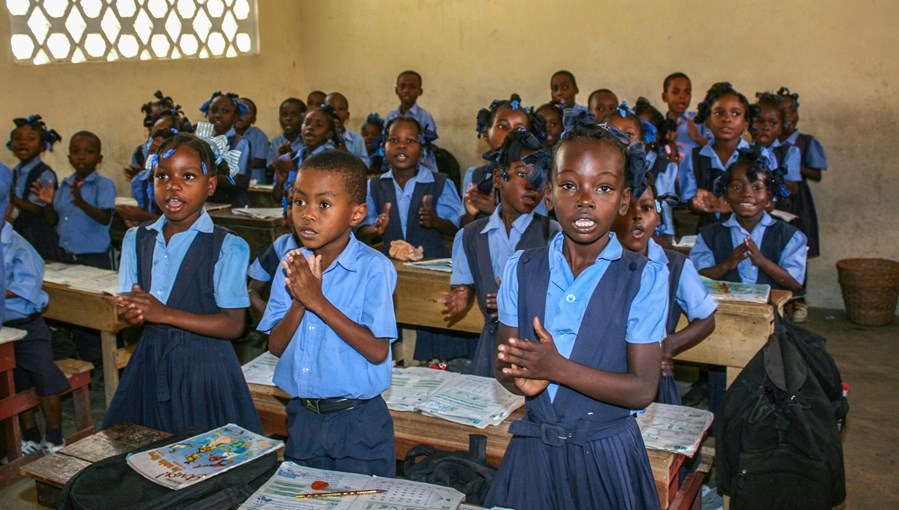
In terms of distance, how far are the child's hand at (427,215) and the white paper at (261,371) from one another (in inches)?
55.3

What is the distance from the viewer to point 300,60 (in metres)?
9.32

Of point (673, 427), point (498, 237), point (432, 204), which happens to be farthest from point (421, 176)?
point (673, 427)

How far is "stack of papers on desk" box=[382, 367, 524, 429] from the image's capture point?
8.61 ft

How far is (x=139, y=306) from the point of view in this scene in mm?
2553

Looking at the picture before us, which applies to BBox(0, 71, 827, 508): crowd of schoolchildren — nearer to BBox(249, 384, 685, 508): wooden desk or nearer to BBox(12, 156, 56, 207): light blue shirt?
BBox(249, 384, 685, 508): wooden desk

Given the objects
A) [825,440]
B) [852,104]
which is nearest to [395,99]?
[852,104]

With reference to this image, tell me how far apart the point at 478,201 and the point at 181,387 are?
1653mm

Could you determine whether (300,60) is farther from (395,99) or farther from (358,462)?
(358,462)

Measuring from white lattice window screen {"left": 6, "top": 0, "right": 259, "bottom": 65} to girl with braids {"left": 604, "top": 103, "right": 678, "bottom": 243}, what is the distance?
464cm

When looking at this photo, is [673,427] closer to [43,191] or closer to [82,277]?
[82,277]

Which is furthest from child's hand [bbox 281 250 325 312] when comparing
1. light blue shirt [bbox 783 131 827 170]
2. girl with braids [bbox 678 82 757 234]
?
light blue shirt [bbox 783 131 827 170]

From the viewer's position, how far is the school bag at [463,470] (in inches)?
92.9

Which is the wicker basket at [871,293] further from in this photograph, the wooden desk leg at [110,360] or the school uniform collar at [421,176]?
the wooden desk leg at [110,360]

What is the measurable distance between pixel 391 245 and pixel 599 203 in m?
2.50
